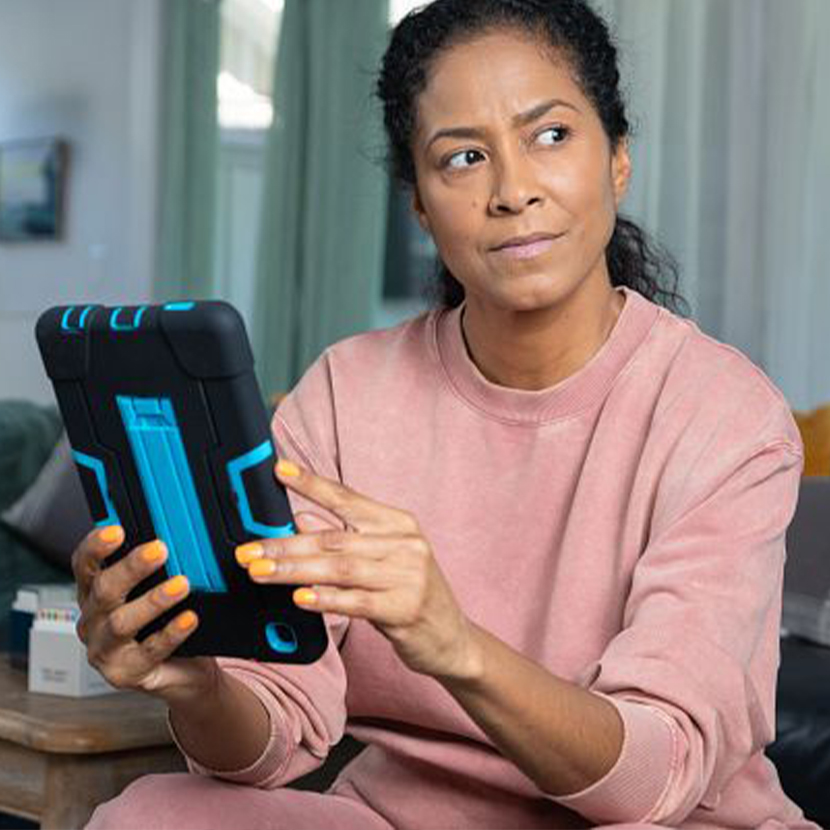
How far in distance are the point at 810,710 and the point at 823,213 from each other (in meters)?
1.72

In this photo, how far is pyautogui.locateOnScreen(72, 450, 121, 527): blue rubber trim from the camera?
4.13 ft

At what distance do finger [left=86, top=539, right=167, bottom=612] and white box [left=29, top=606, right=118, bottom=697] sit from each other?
901 mm

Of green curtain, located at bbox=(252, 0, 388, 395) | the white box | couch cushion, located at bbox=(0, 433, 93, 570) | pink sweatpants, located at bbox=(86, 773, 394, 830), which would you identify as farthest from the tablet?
green curtain, located at bbox=(252, 0, 388, 395)

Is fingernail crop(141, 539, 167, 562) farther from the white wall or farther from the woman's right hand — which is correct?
the white wall

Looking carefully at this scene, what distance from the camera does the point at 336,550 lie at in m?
1.12

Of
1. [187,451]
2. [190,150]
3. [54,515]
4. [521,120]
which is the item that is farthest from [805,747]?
[190,150]

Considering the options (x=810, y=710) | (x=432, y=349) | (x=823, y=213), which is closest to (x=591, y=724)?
(x=432, y=349)

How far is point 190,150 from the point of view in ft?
18.4

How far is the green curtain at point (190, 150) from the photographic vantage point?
5551mm

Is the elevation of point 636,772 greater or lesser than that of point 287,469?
lesser

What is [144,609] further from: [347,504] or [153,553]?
[347,504]

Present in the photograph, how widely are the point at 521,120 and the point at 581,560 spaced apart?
374mm

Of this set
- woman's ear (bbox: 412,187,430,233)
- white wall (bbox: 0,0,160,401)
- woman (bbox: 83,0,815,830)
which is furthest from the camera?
white wall (bbox: 0,0,160,401)

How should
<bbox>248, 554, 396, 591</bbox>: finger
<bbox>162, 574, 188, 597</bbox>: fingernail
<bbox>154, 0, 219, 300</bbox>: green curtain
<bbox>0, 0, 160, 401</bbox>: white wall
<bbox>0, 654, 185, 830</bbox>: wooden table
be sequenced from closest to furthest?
1. <bbox>248, 554, 396, 591</bbox>: finger
2. <bbox>162, 574, 188, 597</bbox>: fingernail
3. <bbox>0, 654, 185, 830</bbox>: wooden table
4. <bbox>154, 0, 219, 300</bbox>: green curtain
5. <bbox>0, 0, 160, 401</bbox>: white wall
